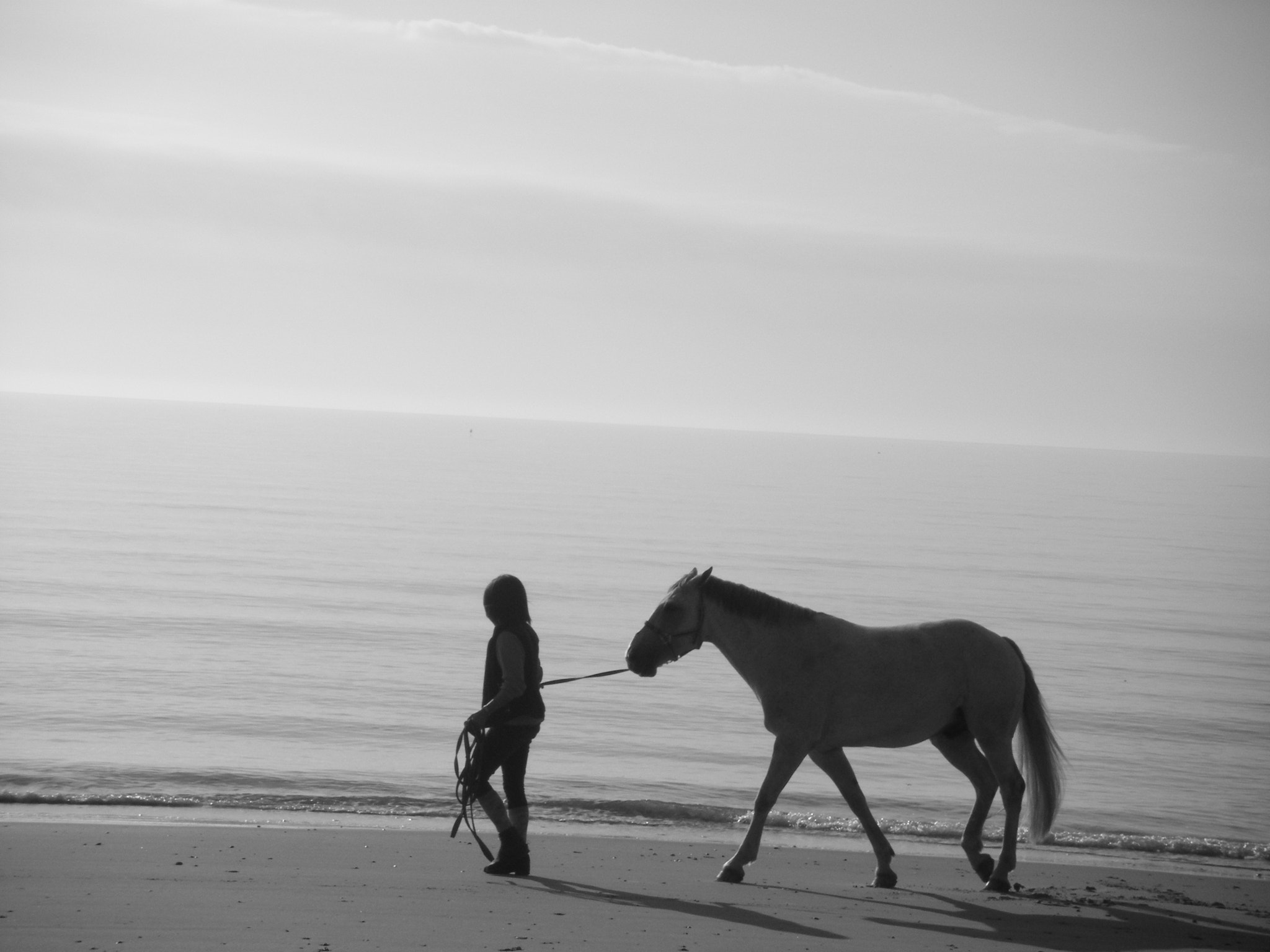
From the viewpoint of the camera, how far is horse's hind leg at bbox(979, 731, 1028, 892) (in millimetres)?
7309

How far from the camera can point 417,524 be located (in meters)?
48.0

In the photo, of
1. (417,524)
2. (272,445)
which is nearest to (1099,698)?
(417,524)

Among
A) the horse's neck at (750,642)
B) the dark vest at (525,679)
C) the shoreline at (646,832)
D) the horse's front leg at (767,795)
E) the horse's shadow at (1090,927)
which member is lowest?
the shoreline at (646,832)

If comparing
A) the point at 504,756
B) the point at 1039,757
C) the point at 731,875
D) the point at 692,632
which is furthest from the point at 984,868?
the point at 504,756

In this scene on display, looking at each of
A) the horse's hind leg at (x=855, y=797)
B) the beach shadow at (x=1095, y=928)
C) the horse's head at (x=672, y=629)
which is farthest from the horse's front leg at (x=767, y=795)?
the horse's head at (x=672, y=629)

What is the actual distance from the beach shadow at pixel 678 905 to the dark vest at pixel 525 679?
102cm

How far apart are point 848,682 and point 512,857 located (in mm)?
2311

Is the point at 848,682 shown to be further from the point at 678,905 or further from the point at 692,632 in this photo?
the point at 678,905

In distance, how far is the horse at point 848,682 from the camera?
7.18m

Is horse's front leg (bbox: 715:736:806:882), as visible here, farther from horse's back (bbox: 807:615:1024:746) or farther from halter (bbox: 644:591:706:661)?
halter (bbox: 644:591:706:661)

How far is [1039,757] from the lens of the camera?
764cm

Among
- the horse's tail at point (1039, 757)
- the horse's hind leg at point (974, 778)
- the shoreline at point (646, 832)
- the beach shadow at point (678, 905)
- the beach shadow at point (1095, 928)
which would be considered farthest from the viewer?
the shoreline at point (646, 832)

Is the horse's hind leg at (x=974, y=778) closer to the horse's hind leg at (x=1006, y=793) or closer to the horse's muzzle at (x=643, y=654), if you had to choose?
the horse's hind leg at (x=1006, y=793)

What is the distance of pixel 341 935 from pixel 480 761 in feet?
4.46
